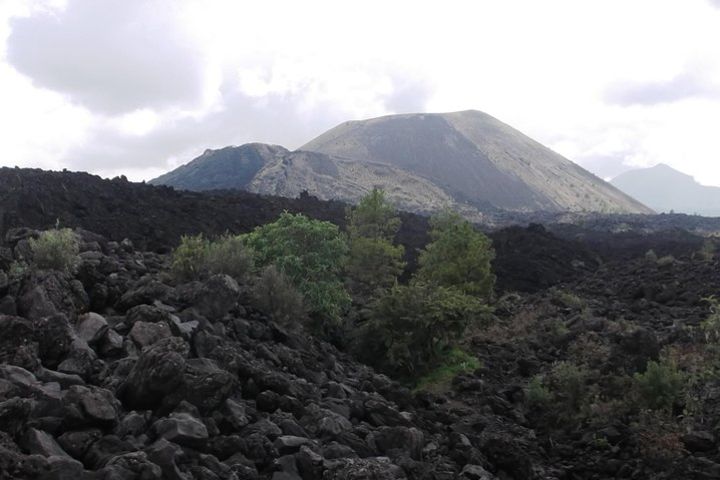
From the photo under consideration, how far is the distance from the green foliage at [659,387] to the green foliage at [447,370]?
491cm

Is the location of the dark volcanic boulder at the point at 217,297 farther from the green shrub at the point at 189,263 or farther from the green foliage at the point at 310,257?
the green foliage at the point at 310,257

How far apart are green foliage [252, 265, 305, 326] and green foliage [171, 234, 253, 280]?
1262mm

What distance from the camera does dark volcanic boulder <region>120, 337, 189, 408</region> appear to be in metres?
7.59

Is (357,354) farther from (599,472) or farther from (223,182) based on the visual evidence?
(223,182)

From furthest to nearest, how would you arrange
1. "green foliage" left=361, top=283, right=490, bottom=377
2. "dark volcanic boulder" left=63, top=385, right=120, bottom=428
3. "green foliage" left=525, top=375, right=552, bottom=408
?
1. "green foliage" left=361, top=283, right=490, bottom=377
2. "green foliage" left=525, top=375, right=552, bottom=408
3. "dark volcanic boulder" left=63, top=385, right=120, bottom=428

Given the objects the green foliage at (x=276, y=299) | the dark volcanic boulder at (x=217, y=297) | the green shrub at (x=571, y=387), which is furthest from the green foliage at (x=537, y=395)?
the dark volcanic boulder at (x=217, y=297)

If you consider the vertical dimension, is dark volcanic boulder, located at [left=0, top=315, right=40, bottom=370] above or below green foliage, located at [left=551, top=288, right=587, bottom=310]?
above

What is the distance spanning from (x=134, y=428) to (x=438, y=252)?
20.1 m

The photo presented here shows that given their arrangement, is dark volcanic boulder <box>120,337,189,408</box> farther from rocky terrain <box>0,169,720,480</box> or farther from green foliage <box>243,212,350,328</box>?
green foliage <box>243,212,350,328</box>

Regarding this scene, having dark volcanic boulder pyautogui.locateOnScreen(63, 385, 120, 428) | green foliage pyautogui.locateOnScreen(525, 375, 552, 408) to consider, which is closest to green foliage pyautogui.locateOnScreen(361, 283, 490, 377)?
green foliage pyautogui.locateOnScreen(525, 375, 552, 408)

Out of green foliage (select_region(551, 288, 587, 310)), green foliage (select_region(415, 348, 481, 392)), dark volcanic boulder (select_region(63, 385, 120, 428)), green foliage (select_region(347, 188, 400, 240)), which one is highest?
green foliage (select_region(347, 188, 400, 240))

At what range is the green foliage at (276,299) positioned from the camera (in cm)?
1415

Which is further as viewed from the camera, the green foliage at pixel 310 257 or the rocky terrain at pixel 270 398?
the green foliage at pixel 310 257

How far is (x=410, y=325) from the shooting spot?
57.2 ft
